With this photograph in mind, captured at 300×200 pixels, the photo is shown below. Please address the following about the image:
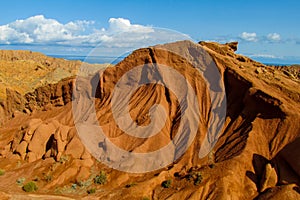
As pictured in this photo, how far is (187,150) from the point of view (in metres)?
31.1

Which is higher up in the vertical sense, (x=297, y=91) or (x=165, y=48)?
(x=165, y=48)

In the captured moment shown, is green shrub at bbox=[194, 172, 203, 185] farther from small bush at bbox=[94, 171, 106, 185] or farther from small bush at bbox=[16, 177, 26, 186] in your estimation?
small bush at bbox=[16, 177, 26, 186]

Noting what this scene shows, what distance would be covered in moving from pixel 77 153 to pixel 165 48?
1505cm

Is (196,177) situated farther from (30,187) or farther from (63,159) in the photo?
(30,187)

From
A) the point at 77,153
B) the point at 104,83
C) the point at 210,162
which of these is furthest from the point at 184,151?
the point at 104,83

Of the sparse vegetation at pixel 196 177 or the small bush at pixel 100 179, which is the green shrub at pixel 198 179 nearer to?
the sparse vegetation at pixel 196 177

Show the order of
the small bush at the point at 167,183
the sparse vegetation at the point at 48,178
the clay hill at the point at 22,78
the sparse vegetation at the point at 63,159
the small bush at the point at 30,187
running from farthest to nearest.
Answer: the clay hill at the point at 22,78 → the sparse vegetation at the point at 63,159 → the sparse vegetation at the point at 48,178 → the small bush at the point at 30,187 → the small bush at the point at 167,183

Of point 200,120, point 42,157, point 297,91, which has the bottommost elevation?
point 42,157

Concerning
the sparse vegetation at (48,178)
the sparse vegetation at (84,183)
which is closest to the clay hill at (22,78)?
the sparse vegetation at (48,178)

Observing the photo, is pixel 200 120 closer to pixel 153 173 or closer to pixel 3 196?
pixel 153 173

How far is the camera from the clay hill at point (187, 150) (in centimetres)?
2645

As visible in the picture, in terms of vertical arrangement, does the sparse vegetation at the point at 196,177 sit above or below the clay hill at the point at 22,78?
above

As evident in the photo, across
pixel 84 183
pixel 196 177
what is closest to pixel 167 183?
pixel 196 177

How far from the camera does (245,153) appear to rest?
27.7 meters
